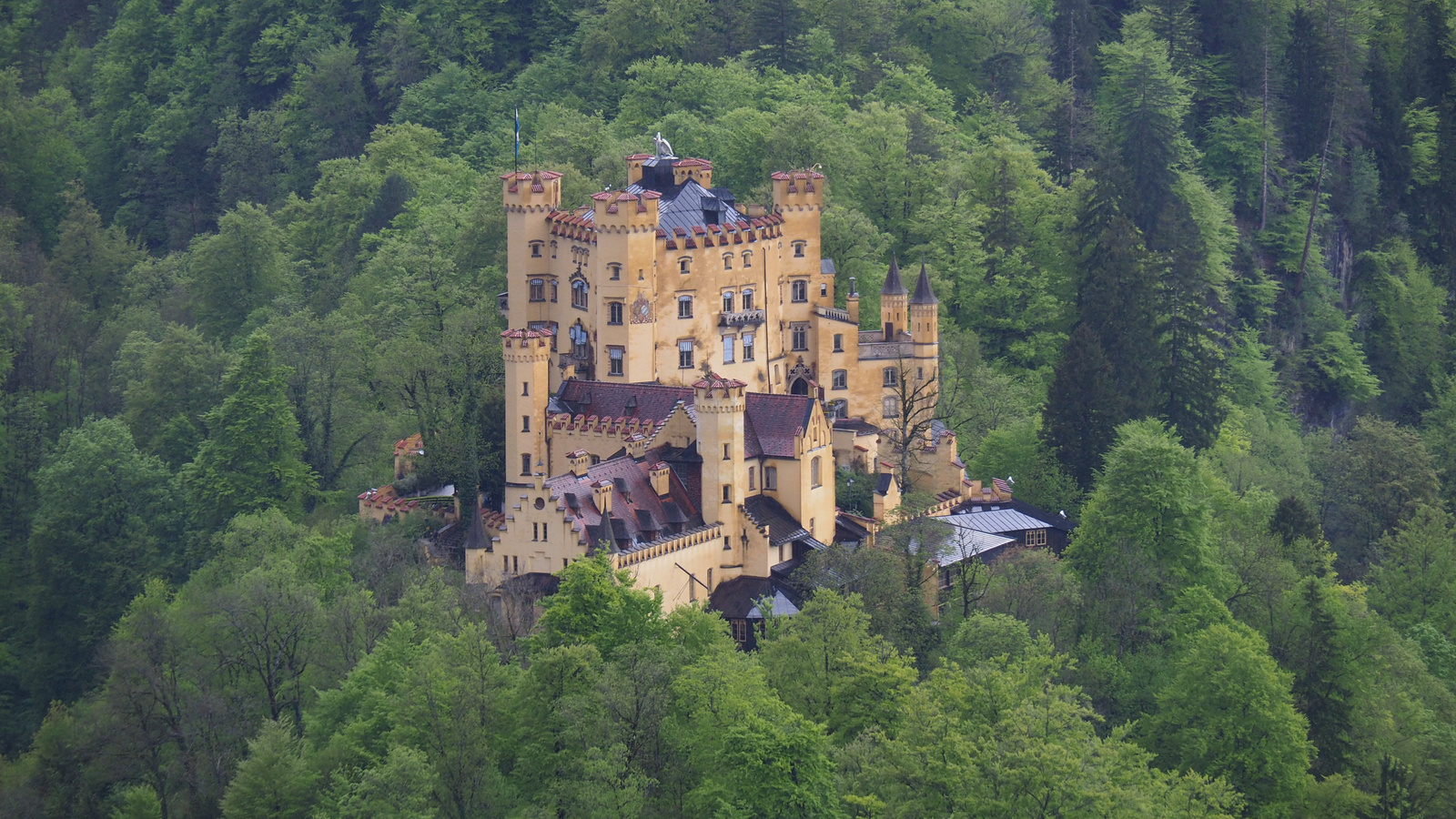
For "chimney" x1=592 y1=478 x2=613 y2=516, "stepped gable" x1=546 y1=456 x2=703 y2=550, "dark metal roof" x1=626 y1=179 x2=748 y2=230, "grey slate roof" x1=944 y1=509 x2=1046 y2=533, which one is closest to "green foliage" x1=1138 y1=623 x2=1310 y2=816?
"grey slate roof" x1=944 y1=509 x2=1046 y2=533

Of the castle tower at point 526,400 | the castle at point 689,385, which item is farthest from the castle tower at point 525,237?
the castle tower at point 526,400

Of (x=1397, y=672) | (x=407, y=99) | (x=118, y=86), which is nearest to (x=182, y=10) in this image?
(x=118, y=86)

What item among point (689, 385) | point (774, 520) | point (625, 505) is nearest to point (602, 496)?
point (625, 505)

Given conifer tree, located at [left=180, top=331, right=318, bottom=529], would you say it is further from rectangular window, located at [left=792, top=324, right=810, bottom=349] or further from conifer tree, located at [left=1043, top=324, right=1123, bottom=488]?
conifer tree, located at [left=1043, top=324, right=1123, bottom=488]

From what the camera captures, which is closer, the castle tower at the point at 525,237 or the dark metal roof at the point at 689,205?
the dark metal roof at the point at 689,205

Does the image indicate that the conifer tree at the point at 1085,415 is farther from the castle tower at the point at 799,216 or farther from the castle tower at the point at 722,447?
the castle tower at the point at 722,447
